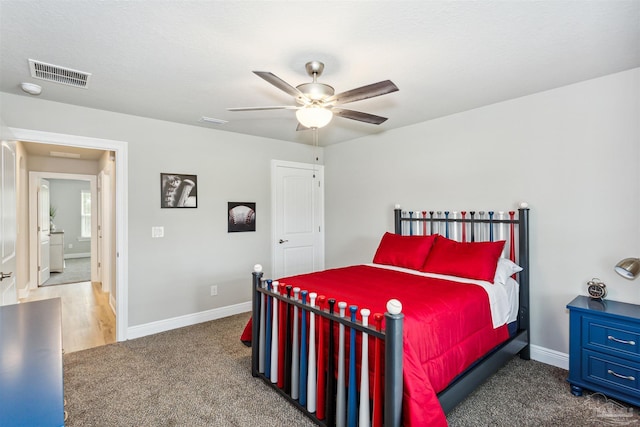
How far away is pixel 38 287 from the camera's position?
5.85m

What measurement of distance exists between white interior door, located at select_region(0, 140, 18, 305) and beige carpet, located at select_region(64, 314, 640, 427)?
2.84 feet

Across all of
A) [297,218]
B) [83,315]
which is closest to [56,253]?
[83,315]

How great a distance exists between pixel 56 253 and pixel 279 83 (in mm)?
7982

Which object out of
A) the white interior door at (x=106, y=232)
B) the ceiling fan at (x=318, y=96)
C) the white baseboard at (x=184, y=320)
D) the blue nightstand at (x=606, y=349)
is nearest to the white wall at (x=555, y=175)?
the blue nightstand at (x=606, y=349)

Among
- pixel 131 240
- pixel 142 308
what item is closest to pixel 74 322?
pixel 142 308

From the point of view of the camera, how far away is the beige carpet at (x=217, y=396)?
2135 mm

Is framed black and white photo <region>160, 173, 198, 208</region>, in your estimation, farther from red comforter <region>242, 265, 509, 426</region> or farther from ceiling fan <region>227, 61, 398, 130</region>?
ceiling fan <region>227, 61, 398, 130</region>

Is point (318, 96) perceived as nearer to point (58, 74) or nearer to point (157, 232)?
point (58, 74)

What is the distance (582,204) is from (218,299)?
13.0 ft

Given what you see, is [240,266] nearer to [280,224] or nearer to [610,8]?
[280,224]

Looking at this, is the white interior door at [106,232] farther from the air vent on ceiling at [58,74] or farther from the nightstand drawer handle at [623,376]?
the nightstand drawer handle at [623,376]

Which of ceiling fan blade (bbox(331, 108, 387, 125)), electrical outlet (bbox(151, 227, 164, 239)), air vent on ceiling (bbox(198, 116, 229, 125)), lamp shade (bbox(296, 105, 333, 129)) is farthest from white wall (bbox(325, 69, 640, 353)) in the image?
electrical outlet (bbox(151, 227, 164, 239))

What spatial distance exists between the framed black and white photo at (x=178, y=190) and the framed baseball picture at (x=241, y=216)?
49 centimetres

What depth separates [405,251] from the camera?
3.43 m
